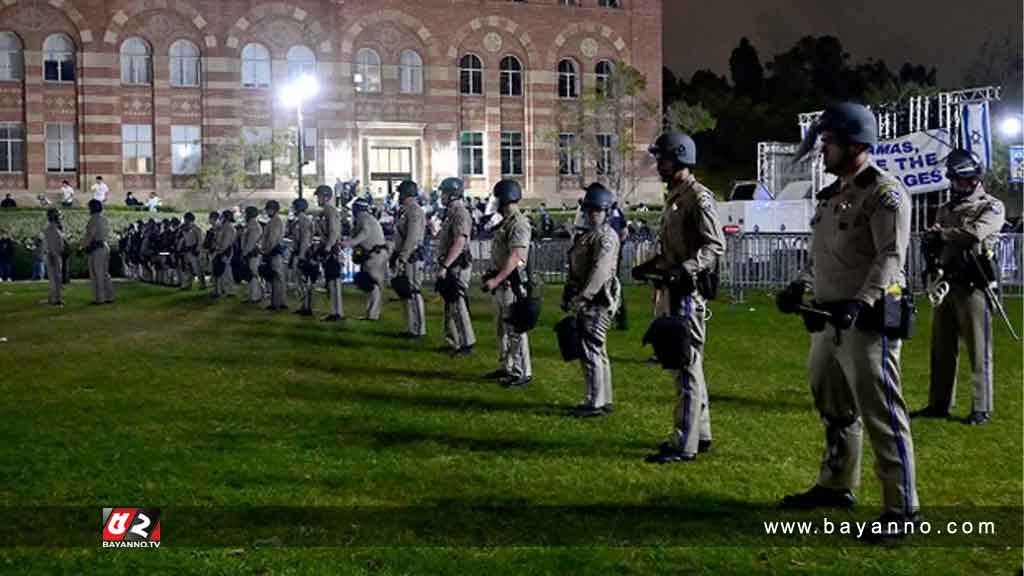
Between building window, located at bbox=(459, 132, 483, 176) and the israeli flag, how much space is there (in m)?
37.5

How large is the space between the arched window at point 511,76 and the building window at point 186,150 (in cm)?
1513

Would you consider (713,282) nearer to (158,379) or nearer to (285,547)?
(285,547)

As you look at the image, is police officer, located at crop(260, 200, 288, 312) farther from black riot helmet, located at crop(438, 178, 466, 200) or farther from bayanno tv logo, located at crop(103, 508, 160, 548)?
bayanno tv logo, located at crop(103, 508, 160, 548)

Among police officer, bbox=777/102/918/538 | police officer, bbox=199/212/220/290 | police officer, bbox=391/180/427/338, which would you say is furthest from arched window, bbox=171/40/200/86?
police officer, bbox=777/102/918/538

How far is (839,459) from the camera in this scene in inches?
280

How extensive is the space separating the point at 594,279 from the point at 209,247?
20814 mm

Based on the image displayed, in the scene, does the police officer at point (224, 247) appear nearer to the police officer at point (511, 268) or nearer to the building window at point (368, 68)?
the police officer at point (511, 268)

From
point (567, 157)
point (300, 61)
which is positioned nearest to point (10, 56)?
point (300, 61)

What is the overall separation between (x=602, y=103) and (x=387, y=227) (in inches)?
1201

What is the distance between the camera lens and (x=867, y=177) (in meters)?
6.51

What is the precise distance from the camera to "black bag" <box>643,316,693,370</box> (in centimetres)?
829

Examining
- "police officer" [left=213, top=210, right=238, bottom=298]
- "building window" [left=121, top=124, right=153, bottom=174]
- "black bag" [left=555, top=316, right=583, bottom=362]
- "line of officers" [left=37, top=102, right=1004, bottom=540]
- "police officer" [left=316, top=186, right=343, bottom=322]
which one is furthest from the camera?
"building window" [left=121, top=124, right=153, bottom=174]

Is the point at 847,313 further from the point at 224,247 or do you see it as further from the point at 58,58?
the point at 58,58

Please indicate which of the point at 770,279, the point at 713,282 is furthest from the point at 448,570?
the point at 770,279
